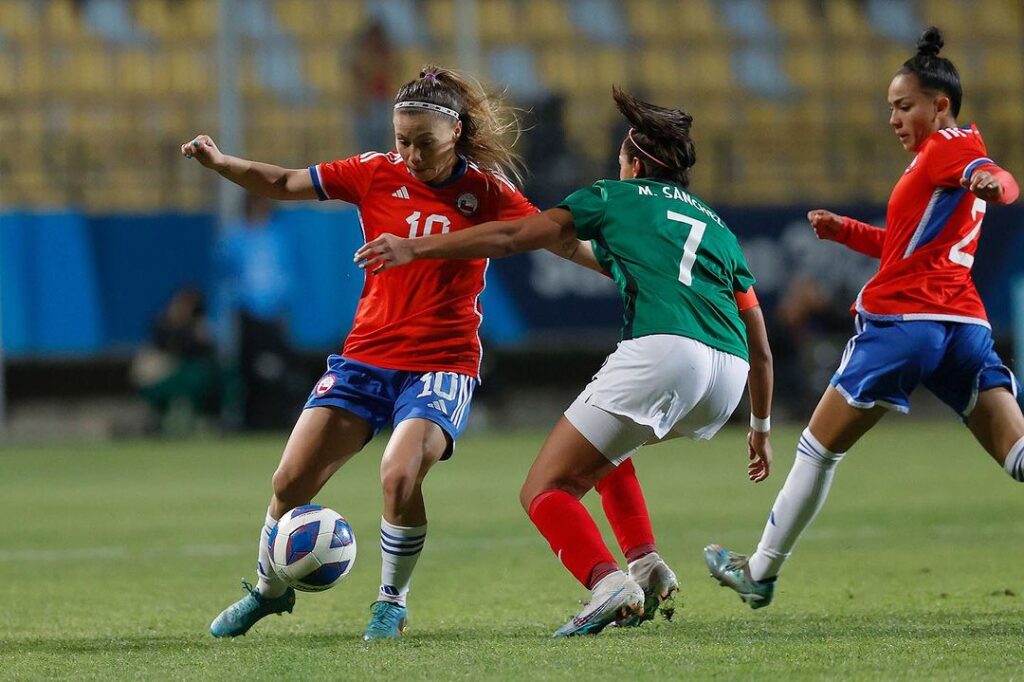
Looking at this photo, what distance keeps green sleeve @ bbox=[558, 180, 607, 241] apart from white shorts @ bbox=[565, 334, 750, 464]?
389mm

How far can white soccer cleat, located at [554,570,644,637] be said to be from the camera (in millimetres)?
4973

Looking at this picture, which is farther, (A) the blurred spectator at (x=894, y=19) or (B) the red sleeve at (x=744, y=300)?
(A) the blurred spectator at (x=894, y=19)

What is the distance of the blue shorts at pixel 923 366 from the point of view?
18.4ft

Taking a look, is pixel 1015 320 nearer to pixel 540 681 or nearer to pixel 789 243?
pixel 789 243

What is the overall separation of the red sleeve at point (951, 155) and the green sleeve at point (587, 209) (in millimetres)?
1237

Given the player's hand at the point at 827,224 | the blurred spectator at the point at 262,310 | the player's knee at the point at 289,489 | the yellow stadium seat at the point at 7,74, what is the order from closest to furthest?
the player's knee at the point at 289,489 → the player's hand at the point at 827,224 → the blurred spectator at the point at 262,310 → the yellow stadium seat at the point at 7,74

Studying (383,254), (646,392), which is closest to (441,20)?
(646,392)

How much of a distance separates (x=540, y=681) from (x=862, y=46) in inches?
734

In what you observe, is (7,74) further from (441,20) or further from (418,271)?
(418,271)

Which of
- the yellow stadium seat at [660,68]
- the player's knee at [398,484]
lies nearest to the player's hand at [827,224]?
the player's knee at [398,484]

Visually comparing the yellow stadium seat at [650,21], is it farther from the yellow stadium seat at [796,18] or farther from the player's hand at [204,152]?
the player's hand at [204,152]

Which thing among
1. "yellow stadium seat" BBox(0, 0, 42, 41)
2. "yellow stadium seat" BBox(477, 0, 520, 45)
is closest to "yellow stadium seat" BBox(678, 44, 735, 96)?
"yellow stadium seat" BBox(477, 0, 520, 45)

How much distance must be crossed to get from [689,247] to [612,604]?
120cm

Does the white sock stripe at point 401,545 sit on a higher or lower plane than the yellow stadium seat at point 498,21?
lower
